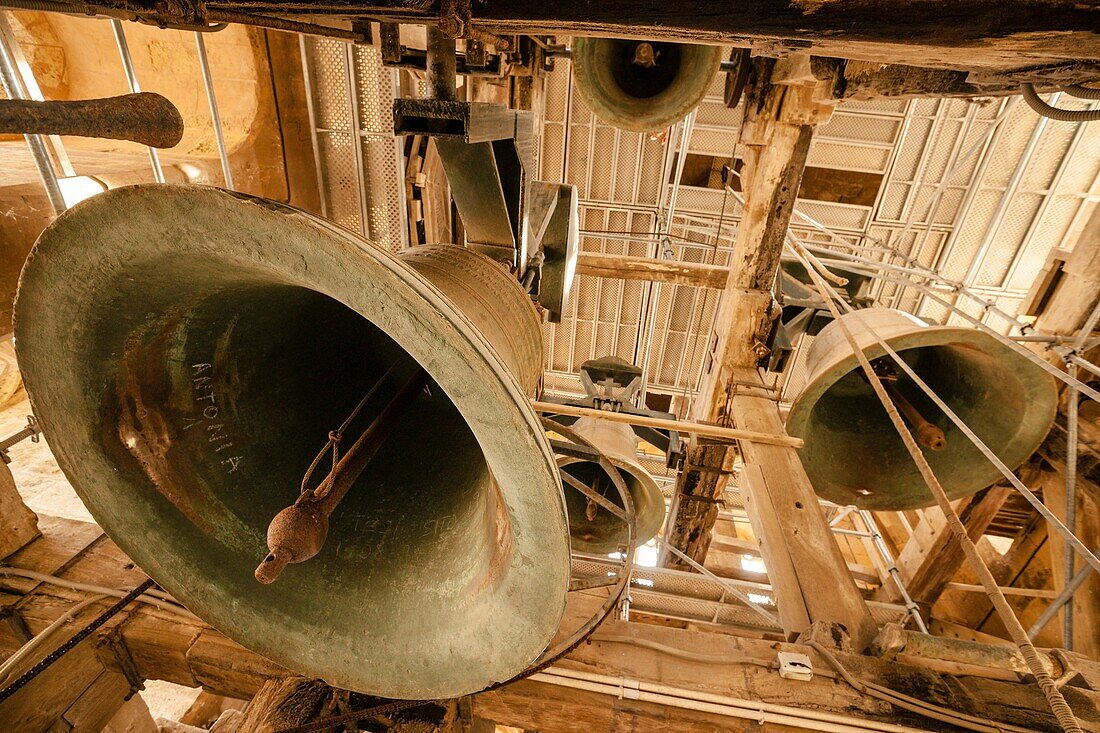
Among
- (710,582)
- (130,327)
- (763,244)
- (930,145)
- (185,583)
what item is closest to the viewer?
(130,327)

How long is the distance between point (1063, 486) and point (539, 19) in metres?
3.80

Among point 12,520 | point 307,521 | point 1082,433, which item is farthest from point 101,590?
point 1082,433

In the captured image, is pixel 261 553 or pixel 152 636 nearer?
pixel 261 553

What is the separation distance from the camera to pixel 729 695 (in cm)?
156

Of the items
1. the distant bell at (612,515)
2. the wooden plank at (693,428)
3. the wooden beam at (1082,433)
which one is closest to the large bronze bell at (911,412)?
A: the wooden plank at (693,428)

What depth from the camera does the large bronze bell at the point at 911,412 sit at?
214 cm

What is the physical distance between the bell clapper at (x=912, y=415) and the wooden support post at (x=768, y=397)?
1.97 feet

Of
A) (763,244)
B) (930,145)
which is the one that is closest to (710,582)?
(763,244)

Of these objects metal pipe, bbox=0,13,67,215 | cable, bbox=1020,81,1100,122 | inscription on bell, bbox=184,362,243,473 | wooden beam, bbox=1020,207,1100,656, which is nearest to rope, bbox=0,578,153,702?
inscription on bell, bbox=184,362,243,473

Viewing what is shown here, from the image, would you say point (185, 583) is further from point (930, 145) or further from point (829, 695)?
point (930, 145)

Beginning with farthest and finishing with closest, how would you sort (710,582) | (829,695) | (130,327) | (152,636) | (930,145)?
(930,145)
(710,582)
(152,636)
(829,695)
(130,327)

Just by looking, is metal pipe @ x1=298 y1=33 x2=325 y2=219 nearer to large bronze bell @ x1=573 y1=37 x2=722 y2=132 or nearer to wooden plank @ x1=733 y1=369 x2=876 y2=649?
large bronze bell @ x1=573 y1=37 x2=722 y2=132

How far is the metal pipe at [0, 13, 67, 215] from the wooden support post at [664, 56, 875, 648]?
101 inches

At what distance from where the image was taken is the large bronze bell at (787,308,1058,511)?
214 centimetres
